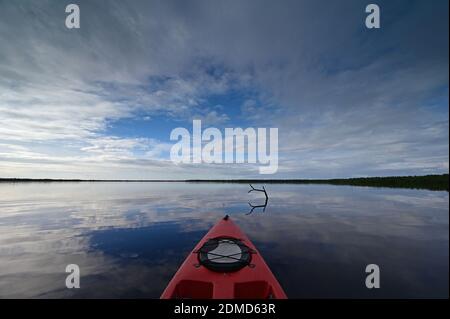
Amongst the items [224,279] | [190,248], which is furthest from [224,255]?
[190,248]

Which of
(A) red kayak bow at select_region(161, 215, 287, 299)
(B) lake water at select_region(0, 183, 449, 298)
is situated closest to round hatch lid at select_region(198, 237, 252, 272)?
(A) red kayak bow at select_region(161, 215, 287, 299)

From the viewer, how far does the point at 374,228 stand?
12.8 metres

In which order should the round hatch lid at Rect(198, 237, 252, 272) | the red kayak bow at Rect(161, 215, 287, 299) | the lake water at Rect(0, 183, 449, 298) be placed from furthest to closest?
1. the lake water at Rect(0, 183, 449, 298)
2. the round hatch lid at Rect(198, 237, 252, 272)
3. the red kayak bow at Rect(161, 215, 287, 299)

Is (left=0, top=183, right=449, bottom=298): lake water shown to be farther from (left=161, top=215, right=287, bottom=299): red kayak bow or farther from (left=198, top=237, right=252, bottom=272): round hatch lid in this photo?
(left=198, top=237, right=252, bottom=272): round hatch lid

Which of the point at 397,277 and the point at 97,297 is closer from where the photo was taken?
the point at 97,297

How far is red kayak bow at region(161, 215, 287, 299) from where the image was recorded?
4609mm

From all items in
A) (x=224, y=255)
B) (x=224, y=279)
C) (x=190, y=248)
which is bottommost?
(x=190, y=248)

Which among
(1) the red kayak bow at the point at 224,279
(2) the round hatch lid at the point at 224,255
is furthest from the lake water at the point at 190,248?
(2) the round hatch lid at the point at 224,255

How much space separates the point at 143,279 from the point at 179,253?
88.7 inches

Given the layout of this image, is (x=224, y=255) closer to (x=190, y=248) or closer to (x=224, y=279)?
(x=224, y=279)

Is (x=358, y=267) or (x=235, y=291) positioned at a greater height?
(x=235, y=291)

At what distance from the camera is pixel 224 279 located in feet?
16.1

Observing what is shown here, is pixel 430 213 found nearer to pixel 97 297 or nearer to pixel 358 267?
pixel 358 267
